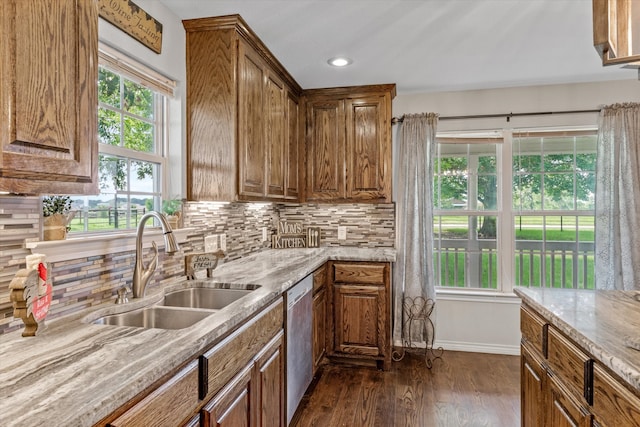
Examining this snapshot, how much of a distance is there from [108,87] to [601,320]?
7.54ft

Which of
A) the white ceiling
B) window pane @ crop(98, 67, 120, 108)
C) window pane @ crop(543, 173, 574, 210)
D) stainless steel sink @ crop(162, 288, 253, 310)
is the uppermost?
the white ceiling

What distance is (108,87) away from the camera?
178 centimetres

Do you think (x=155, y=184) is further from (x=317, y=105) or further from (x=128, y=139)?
(x=317, y=105)

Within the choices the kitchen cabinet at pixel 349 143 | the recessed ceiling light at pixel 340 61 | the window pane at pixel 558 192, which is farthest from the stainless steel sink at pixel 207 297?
the window pane at pixel 558 192

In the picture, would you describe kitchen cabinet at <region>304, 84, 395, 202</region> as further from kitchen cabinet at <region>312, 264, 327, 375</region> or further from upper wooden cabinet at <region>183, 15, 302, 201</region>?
upper wooden cabinet at <region>183, 15, 302, 201</region>

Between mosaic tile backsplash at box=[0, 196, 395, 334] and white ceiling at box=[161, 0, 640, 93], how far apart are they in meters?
1.18

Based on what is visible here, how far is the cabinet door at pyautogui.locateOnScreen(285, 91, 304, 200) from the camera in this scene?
319cm

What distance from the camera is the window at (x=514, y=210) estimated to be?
3.40m

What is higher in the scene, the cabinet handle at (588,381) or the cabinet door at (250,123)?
the cabinet door at (250,123)

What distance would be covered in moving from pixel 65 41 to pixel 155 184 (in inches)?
44.9

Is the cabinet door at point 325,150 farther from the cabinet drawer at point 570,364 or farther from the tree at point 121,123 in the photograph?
the cabinet drawer at point 570,364

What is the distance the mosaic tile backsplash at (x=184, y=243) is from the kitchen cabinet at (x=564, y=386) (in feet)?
5.93

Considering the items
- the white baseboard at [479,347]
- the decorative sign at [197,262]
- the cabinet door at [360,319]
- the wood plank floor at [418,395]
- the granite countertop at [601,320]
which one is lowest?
the wood plank floor at [418,395]

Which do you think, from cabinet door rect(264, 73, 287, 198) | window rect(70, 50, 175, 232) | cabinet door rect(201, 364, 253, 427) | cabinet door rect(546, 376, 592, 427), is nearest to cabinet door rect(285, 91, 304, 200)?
cabinet door rect(264, 73, 287, 198)
